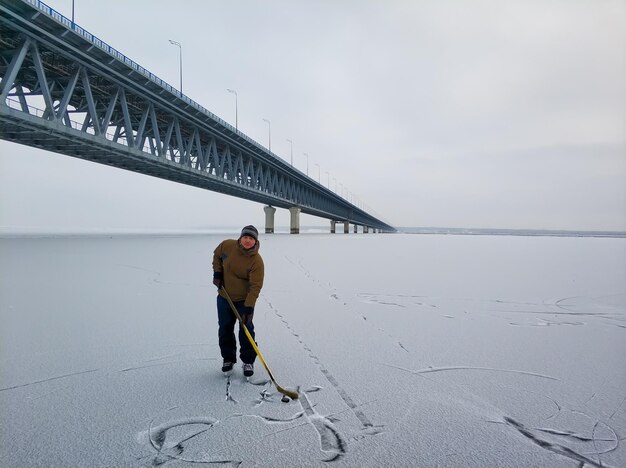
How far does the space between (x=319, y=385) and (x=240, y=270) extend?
145 cm

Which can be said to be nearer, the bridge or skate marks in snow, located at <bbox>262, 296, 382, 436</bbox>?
skate marks in snow, located at <bbox>262, 296, 382, 436</bbox>

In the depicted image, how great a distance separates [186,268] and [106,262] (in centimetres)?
338

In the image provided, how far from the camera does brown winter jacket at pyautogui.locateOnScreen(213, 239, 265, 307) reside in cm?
357

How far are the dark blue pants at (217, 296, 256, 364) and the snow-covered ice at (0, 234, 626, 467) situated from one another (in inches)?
7.9

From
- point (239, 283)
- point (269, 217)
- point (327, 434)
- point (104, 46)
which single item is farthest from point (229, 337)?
point (269, 217)

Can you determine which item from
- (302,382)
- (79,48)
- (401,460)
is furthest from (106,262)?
(79,48)

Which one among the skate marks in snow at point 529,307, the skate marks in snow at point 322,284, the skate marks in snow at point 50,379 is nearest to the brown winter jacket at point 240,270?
Result: the skate marks in snow at point 50,379

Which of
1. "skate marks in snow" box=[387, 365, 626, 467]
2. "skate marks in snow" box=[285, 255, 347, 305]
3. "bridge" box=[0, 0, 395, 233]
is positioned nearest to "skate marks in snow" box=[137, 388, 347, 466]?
"skate marks in snow" box=[387, 365, 626, 467]

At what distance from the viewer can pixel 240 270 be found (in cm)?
359

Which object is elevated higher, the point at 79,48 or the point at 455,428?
the point at 79,48

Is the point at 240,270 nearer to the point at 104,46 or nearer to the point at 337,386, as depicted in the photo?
the point at 337,386

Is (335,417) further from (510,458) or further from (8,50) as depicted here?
(8,50)

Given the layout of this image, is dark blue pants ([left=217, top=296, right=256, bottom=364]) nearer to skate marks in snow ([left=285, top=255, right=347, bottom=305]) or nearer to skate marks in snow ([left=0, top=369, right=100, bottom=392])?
skate marks in snow ([left=0, top=369, right=100, bottom=392])

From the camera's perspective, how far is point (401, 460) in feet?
7.22
